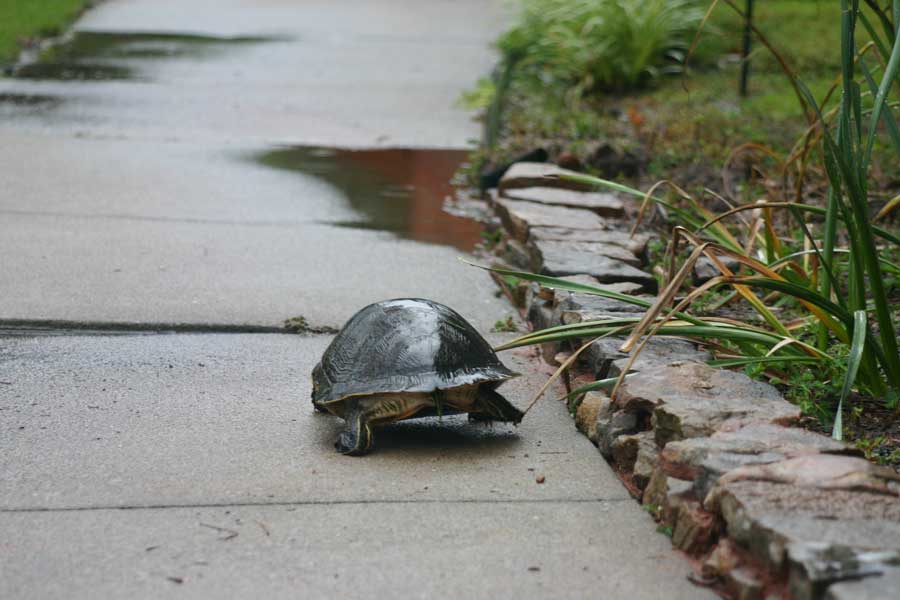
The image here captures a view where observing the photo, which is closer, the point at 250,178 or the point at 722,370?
the point at 722,370

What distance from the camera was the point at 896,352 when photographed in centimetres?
375

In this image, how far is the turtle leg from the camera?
3910 millimetres

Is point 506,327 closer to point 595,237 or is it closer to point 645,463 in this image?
point 595,237

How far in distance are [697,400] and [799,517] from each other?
2.75ft

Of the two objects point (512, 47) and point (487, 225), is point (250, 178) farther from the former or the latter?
point (512, 47)

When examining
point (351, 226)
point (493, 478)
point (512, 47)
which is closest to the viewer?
point (493, 478)

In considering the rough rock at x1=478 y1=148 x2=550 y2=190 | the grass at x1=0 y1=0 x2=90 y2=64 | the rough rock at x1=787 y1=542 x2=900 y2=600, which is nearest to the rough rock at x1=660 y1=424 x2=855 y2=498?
the rough rock at x1=787 y1=542 x2=900 y2=600

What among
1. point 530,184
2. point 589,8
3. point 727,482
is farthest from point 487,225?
point 589,8

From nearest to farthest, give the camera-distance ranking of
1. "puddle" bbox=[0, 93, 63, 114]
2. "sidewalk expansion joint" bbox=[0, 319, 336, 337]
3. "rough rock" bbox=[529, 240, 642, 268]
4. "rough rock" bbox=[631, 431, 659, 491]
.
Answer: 1. "rough rock" bbox=[631, 431, 659, 491]
2. "sidewalk expansion joint" bbox=[0, 319, 336, 337]
3. "rough rock" bbox=[529, 240, 642, 268]
4. "puddle" bbox=[0, 93, 63, 114]

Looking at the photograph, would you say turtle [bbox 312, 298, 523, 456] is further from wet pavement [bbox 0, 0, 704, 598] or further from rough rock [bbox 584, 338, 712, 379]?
rough rock [bbox 584, 338, 712, 379]

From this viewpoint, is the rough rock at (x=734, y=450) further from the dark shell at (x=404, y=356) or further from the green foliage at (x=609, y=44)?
the green foliage at (x=609, y=44)

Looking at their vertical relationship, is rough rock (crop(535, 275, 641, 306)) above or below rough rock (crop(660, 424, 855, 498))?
below

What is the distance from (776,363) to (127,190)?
471 centimetres

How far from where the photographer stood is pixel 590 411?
404 centimetres
